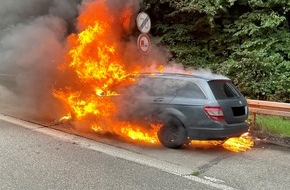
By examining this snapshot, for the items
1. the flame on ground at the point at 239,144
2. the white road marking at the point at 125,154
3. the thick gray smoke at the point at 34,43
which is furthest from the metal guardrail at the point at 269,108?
the thick gray smoke at the point at 34,43

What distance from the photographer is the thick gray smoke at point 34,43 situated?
33.9 feet

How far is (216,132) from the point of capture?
6156 mm

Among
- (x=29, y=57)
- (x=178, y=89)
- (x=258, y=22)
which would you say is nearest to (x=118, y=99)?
(x=178, y=89)

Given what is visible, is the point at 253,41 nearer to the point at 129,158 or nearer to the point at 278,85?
the point at 278,85

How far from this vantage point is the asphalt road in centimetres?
469

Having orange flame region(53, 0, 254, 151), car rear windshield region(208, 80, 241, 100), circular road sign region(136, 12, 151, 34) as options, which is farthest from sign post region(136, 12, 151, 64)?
car rear windshield region(208, 80, 241, 100)

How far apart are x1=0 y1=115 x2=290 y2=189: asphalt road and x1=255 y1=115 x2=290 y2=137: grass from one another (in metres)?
1.02

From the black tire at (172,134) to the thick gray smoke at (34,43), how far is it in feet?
14.1

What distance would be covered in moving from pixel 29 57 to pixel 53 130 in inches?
155

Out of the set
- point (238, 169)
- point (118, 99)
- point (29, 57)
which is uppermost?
point (29, 57)

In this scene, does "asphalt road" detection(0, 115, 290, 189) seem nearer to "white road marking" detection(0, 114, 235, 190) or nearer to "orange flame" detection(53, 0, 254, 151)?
"white road marking" detection(0, 114, 235, 190)

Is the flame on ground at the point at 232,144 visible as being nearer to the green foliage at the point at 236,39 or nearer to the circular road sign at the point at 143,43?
the circular road sign at the point at 143,43

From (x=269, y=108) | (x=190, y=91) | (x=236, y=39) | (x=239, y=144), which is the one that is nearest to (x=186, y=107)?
(x=190, y=91)

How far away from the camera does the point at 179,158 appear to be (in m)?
5.98
